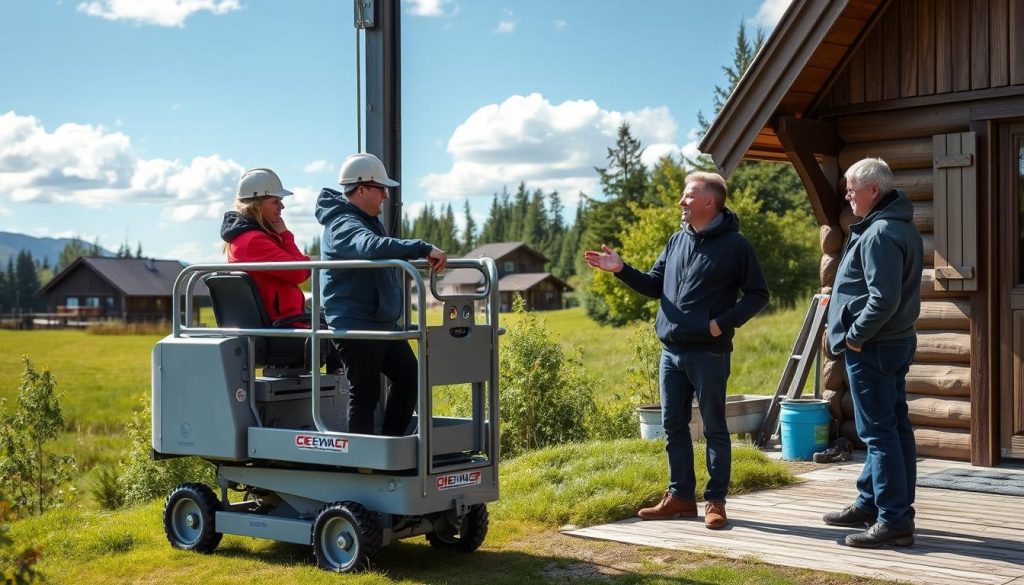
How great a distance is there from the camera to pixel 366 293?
19.9ft

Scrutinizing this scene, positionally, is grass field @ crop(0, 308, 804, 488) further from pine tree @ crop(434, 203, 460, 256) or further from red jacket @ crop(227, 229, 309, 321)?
pine tree @ crop(434, 203, 460, 256)

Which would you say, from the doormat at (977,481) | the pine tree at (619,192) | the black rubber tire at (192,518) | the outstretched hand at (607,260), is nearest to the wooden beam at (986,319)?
the doormat at (977,481)

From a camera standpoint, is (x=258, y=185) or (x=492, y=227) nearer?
(x=258, y=185)

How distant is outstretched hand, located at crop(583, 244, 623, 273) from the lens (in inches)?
260

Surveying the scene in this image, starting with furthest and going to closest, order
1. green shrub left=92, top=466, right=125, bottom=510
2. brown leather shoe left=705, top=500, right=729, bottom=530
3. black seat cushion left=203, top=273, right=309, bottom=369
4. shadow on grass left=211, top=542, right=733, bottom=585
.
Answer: green shrub left=92, top=466, right=125, bottom=510 → brown leather shoe left=705, top=500, right=729, bottom=530 → black seat cushion left=203, top=273, right=309, bottom=369 → shadow on grass left=211, top=542, right=733, bottom=585


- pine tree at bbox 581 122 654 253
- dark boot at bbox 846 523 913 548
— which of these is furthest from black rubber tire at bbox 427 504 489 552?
pine tree at bbox 581 122 654 253

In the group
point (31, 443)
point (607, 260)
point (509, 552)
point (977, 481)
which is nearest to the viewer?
point (509, 552)

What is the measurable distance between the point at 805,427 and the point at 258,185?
496 centimetres

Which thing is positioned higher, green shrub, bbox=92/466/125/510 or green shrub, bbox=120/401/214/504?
green shrub, bbox=120/401/214/504

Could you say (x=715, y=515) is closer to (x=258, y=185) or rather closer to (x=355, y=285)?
(x=355, y=285)

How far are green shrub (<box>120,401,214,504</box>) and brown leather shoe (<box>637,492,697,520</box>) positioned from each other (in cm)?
494

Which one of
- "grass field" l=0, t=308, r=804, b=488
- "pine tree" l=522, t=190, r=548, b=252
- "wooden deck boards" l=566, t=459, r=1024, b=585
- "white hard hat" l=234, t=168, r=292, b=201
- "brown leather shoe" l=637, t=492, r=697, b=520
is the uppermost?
"pine tree" l=522, t=190, r=548, b=252

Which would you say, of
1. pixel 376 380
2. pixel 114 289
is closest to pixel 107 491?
pixel 376 380

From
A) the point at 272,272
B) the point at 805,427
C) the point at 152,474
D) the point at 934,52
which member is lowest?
the point at 152,474
